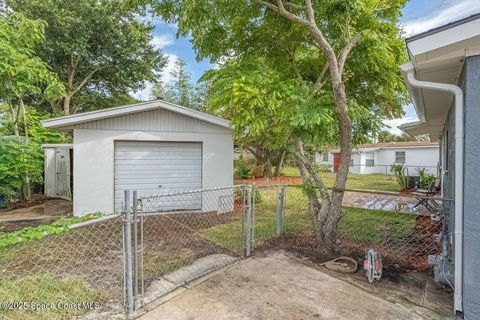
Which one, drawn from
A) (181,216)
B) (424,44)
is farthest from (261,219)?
(424,44)

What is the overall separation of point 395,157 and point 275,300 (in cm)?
2526

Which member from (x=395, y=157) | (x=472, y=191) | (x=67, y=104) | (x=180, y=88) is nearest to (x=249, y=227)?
(x=472, y=191)

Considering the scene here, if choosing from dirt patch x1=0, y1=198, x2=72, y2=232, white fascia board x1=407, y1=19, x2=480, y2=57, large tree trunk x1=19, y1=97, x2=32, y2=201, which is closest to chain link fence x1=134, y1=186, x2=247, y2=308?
dirt patch x1=0, y1=198, x2=72, y2=232

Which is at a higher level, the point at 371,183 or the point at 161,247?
the point at 371,183

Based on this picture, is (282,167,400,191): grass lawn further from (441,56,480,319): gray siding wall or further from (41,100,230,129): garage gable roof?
(441,56,480,319): gray siding wall

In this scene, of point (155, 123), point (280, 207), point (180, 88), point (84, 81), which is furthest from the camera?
point (180, 88)

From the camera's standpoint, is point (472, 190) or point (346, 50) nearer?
point (472, 190)

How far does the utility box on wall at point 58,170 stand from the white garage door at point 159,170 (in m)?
3.81

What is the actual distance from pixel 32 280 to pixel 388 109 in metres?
9.04

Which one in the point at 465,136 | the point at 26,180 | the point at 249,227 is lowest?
the point at 249,227

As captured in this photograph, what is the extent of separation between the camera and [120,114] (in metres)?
8.41

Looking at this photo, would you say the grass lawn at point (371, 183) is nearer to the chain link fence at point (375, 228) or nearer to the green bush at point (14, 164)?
the chain link fence at point (375, 228)

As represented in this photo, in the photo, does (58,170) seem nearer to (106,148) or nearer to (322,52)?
(106,148)

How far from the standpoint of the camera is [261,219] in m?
8.33
